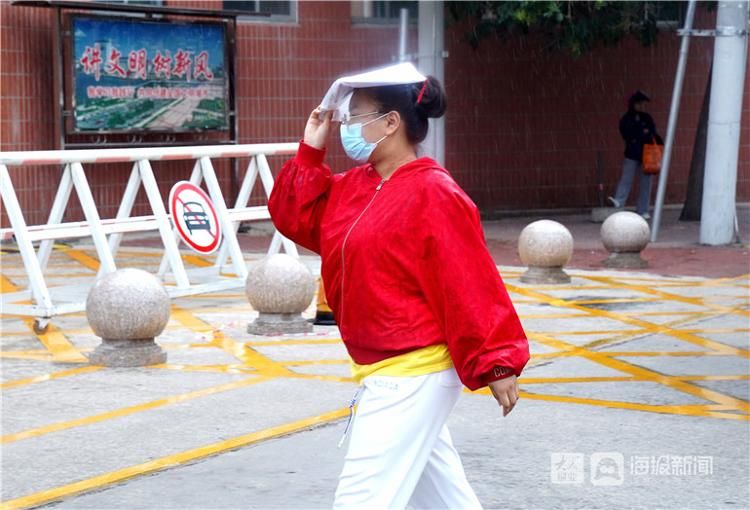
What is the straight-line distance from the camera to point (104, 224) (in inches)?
427

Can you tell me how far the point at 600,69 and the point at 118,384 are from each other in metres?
15.0

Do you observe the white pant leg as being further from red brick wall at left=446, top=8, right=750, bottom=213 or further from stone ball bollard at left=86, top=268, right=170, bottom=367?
red brick wall at left=446, top=8, right=750, bottom=213

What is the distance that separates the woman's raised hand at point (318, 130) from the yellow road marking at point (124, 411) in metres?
3.26

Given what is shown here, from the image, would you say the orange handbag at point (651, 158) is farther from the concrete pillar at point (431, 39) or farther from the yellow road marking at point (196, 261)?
the yellow road marking at point (196, 261)

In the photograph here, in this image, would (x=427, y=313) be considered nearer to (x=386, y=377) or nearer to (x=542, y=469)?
(x=386, y=377)

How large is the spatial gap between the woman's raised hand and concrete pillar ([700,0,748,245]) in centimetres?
1247

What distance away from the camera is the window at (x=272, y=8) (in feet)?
60.3

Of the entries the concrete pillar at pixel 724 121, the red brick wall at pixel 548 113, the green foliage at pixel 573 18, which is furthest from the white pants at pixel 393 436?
the red brick wall at pixel 548 113

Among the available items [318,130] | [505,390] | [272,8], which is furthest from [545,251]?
[505,390]

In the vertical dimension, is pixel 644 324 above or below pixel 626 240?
above

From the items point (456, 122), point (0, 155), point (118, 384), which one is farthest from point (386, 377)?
point (456, 122)

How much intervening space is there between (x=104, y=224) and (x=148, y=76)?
6.58m
